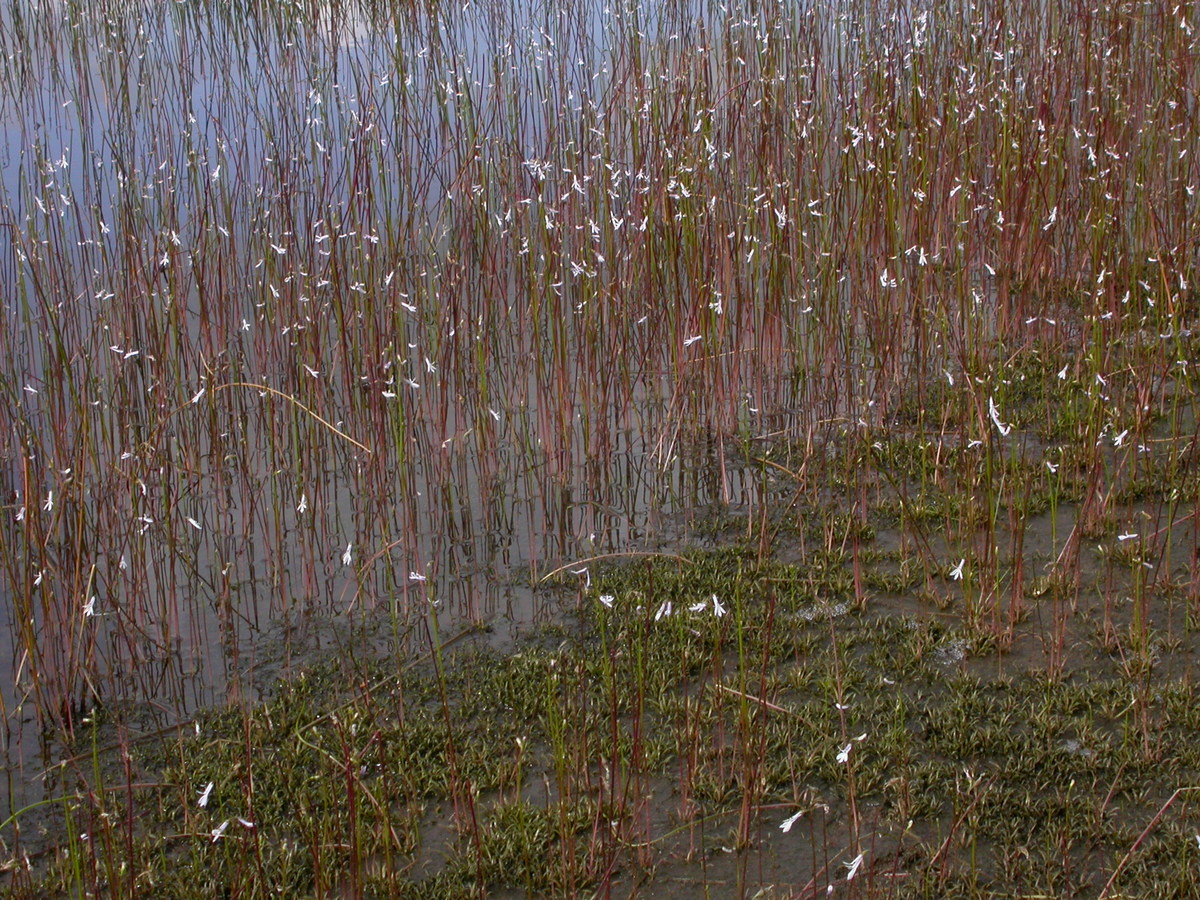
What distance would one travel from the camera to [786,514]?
11.1 ft

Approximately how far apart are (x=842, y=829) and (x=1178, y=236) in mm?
3371

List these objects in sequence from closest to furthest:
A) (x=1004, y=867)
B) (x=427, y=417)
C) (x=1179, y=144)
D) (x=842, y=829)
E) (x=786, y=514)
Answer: (x=1004, y=867) < (x=842, y=829) < (x=786, y=514) < (x=427, y=417) < (x=1179, y=144)

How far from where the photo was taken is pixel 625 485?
12.5ft

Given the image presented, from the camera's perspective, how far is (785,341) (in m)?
4.65

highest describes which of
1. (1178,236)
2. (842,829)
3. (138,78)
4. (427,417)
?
(138,78)

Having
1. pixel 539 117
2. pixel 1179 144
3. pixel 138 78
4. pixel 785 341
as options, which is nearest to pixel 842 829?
pixel 785 341

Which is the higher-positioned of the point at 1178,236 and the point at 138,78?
the point at 138,78

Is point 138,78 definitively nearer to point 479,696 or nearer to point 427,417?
point 427,417

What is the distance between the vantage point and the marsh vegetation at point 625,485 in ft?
7.50

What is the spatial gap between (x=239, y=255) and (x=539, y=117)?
1726 millimetres

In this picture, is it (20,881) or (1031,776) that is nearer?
(20,881)

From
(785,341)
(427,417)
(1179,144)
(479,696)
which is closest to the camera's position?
(479,696)

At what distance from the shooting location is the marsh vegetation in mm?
2287

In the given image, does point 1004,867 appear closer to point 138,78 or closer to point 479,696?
point 479,696
